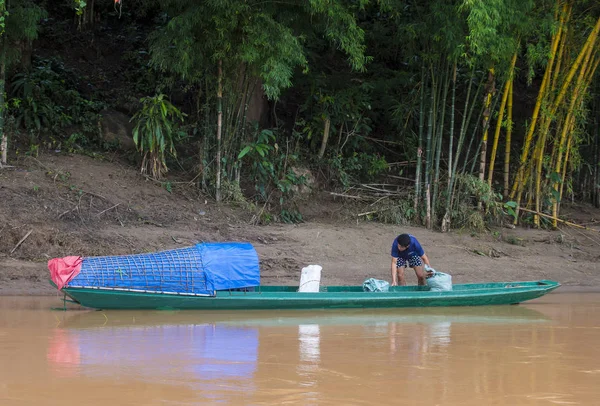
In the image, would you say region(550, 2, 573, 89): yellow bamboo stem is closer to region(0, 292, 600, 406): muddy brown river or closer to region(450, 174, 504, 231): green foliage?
region(450, 174, 504, 231): green foliage

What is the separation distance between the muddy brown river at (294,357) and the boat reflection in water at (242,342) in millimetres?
12

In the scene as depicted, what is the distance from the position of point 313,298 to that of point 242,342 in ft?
6.69

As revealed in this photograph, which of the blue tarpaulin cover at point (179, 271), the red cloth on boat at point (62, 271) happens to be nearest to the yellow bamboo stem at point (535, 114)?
the blue tarpaulin cover at point (179, 271)

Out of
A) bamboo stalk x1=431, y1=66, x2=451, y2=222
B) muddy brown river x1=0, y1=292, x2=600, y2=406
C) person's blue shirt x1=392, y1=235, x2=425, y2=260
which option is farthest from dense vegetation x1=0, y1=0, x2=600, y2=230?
muddy brown river x1=0, y1=292, x2=600, y2=406

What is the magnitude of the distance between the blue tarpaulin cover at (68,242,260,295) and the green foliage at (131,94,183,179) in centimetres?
439

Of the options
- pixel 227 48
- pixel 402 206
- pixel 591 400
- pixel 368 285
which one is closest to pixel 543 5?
pixel 402 206

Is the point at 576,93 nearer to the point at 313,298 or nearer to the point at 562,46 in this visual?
the point at 562,46

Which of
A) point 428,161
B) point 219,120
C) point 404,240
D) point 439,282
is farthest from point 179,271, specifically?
point 428,161

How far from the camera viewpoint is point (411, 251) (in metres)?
9.69

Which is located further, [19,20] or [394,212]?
[394,212]

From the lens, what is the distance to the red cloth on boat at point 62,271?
7.97 m

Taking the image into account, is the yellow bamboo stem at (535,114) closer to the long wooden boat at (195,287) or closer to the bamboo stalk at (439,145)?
the bamboo stalk at (439,145)

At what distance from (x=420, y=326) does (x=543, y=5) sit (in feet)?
22.4

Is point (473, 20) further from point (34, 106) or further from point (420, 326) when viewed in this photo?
point (34, 106)
